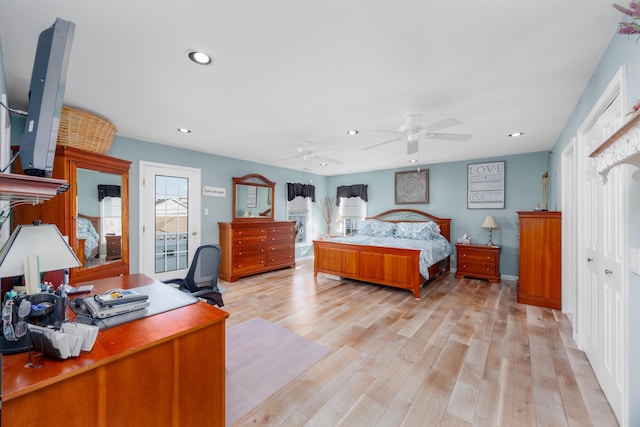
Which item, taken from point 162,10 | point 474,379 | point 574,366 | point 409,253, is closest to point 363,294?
point 409,253

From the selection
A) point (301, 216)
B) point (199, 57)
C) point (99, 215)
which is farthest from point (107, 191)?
Answer: point (301, 216)

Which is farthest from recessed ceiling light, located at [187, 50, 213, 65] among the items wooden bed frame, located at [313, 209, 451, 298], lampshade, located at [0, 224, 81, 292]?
wooden bed frame, located at [313, 209, 451, 298]

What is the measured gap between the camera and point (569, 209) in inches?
117

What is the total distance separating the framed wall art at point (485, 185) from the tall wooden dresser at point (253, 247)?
3.81 metres

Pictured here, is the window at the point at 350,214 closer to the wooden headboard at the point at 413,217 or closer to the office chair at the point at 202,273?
the wooden headboard at the point at 413,217

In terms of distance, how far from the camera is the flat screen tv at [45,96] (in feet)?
3.18

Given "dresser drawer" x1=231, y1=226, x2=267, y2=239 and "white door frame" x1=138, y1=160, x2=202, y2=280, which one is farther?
"dresser drawer" x1=231, y1=226, x2=267, y2=239

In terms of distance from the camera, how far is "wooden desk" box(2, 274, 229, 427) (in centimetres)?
86

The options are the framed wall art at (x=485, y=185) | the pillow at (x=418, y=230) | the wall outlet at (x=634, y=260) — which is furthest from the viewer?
the pillow at (x=418, y=230)

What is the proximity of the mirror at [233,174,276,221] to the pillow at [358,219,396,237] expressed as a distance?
216cm

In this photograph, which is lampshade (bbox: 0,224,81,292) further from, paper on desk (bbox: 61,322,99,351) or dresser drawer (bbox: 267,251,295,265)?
dresser drawer (bbox: 267,251,295,265)

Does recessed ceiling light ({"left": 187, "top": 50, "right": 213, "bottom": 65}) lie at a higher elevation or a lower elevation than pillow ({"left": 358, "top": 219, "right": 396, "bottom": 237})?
higher

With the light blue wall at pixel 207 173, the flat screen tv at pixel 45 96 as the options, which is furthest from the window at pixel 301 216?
the flat screen tv at pixel 45 96

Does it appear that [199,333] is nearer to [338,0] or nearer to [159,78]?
[338,0]
